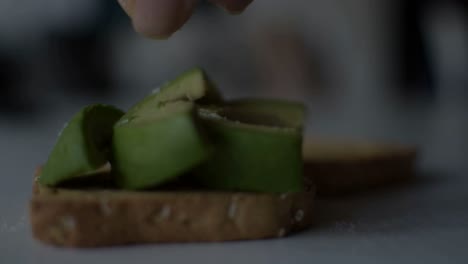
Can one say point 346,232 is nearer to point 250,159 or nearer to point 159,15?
point 250,159

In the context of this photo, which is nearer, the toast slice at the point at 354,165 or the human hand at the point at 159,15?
the human hand at the point at 159,15

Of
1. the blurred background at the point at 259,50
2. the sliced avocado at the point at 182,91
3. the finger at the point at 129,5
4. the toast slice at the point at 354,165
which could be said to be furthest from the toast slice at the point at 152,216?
the blurred background at the point at 259,50

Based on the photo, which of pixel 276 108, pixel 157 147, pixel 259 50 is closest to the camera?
pixel 157 147

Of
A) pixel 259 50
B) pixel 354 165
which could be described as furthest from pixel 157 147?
pixel 259 50

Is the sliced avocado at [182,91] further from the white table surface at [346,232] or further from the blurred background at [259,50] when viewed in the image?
the blurred background at [259,50]

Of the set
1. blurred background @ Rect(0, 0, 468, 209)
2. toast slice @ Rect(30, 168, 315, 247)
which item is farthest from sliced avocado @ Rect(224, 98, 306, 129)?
blurred background @ Rect(0, 0, 468, 209)

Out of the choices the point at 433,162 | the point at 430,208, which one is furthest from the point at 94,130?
the point at 433,162
